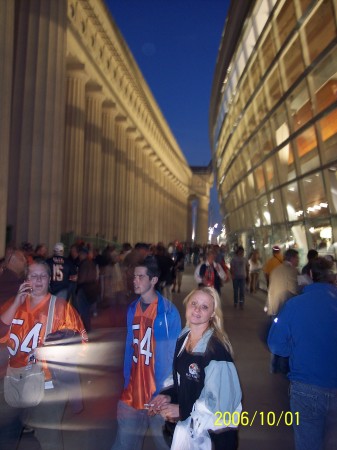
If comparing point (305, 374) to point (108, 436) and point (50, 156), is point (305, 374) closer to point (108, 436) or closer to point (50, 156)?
point (108, 436)

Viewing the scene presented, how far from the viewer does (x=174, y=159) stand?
7406 cm

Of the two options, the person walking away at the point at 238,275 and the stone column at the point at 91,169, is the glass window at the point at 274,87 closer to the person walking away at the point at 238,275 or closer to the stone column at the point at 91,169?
the person walking away at the point at 238,275

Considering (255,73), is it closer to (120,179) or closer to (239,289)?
(239,289)

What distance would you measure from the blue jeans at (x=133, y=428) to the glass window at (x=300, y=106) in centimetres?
1064

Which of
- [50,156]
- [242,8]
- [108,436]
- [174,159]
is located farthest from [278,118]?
[174,159]

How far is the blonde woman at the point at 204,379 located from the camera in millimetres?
2305

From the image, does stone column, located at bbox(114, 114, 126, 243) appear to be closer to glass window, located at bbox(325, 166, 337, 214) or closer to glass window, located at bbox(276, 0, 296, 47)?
glass window, located at bbox(276, 0, 296, 47)

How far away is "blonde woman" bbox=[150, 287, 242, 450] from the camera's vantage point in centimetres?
230

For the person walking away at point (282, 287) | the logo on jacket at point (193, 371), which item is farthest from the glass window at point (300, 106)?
the logo on jacket at point (193, 371)

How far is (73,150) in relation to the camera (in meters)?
24.4

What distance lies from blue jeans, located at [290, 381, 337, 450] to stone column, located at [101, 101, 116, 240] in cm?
3019

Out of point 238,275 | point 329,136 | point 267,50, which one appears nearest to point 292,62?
point 267,50

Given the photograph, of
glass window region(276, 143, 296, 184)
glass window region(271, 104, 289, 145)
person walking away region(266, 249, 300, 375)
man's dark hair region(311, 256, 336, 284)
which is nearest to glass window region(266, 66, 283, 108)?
glass window region(271, 104, 289, 145)

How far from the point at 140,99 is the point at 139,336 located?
42979 mm
